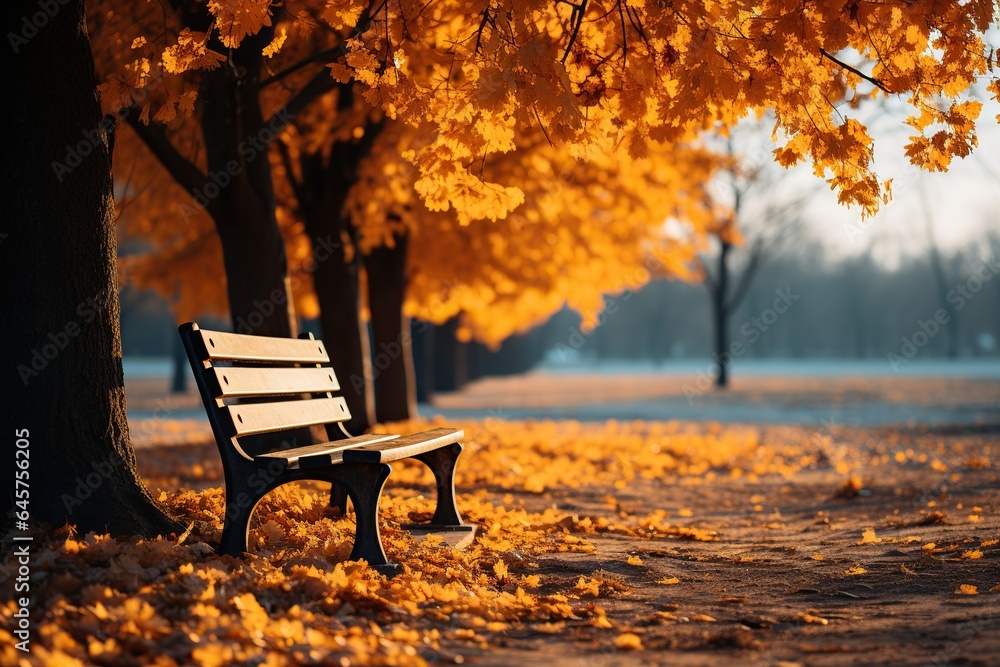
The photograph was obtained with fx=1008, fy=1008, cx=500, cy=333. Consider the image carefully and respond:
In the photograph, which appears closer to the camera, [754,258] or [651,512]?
[651,512]

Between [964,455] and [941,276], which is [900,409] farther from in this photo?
[941,276]

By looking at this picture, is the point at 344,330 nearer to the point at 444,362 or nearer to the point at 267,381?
the point at 267,381

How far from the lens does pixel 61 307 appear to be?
459 centimetres

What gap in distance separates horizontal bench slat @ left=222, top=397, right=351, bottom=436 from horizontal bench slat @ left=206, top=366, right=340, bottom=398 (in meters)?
0.07

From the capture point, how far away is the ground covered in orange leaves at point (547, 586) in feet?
11.1

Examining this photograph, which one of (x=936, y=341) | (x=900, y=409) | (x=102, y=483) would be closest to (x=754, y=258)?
(x=900, y=409)

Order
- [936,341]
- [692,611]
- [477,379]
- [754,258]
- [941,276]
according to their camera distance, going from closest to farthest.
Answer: [692,611]
[754,258]
[477,379]
[941,276]
[936,341]

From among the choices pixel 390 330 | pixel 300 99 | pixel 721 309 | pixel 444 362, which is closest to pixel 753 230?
pixel 721 309

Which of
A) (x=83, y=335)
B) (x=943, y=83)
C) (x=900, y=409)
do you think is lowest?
(x=900, y=409)

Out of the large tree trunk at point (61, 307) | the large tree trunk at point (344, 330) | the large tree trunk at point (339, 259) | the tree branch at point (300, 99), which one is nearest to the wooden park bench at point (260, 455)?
the large tree trunk at point (61, 307)

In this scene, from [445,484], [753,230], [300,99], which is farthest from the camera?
[753,230]

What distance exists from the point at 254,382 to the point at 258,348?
30cm

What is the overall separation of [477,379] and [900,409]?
84.6ft

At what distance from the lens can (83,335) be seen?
4637mm
